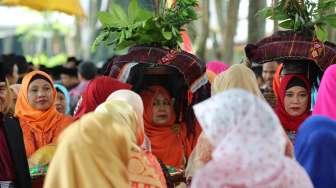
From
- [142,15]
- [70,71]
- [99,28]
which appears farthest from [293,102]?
[99,28]

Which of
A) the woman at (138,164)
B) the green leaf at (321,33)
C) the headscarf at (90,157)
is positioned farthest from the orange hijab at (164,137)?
the headscarf at (90,157)

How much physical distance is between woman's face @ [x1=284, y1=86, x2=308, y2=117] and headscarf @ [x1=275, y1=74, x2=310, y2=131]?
0.03 meters

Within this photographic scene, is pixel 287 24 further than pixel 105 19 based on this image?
No

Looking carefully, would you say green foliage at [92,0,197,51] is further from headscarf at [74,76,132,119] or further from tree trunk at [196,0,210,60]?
tree trunk at [196,0,210,60]

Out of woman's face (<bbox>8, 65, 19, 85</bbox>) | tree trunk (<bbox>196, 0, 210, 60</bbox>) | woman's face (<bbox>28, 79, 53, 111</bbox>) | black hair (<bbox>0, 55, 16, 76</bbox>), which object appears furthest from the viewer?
tree trunk (<bbox>196, 0, 210, 60</bbox>)

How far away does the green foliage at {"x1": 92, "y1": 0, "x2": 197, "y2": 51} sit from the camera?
668 cm

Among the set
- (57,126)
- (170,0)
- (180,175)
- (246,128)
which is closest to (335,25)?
(170,0)

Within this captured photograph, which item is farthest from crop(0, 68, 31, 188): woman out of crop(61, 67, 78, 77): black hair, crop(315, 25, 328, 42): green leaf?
crop(61, 67, 78, 77): black hair

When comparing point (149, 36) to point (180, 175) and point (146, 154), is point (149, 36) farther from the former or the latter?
point (146, 154)

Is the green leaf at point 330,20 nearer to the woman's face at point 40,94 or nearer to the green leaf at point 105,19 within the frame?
the green leaf at point 105,19

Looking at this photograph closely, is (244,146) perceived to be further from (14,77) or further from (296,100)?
(14,77)

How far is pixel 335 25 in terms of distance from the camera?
22.0 feet

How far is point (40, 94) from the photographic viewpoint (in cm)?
700

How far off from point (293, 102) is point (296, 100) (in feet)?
0.10
